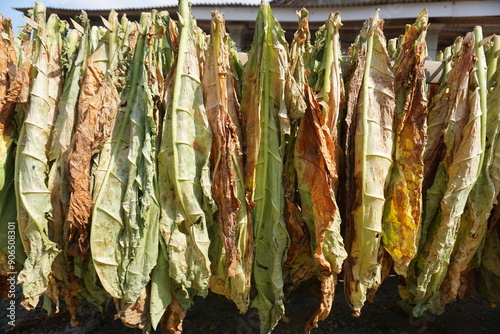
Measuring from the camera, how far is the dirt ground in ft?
9.18

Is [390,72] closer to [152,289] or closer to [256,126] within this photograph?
[256,126]

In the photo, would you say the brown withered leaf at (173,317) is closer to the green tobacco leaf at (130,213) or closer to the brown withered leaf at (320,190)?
the green tobacco leaf at (130,213)

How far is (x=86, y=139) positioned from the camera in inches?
73.6

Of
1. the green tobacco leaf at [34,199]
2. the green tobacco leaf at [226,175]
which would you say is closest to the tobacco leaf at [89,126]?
the green tobacco leaf at [34,199]

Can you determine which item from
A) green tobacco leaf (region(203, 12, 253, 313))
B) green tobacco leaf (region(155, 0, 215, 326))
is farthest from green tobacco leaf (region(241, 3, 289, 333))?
green tobacco leaf (region(155, 0, 215, 326))

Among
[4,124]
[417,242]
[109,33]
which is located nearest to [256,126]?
[109,33]

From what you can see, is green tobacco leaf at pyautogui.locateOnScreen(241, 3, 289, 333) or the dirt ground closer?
green tobacco leaf at pyautogui.locateOnScreen(241, 3, 289, 333)

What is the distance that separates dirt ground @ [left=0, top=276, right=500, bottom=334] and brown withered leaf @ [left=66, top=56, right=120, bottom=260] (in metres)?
1.37

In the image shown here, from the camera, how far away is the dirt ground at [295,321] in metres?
2.80

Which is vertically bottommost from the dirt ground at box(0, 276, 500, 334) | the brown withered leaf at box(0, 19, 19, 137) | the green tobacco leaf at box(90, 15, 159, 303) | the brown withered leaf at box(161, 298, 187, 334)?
the dirt ground at box(0, 276, 500, 334)

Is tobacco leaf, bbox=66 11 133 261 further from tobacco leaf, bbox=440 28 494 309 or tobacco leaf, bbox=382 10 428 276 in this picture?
tobacco leaf, bbox=440 28 494 309

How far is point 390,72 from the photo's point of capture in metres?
2.04

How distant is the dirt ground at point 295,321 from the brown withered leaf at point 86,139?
137 centimetres

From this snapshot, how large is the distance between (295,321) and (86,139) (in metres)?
2.34
